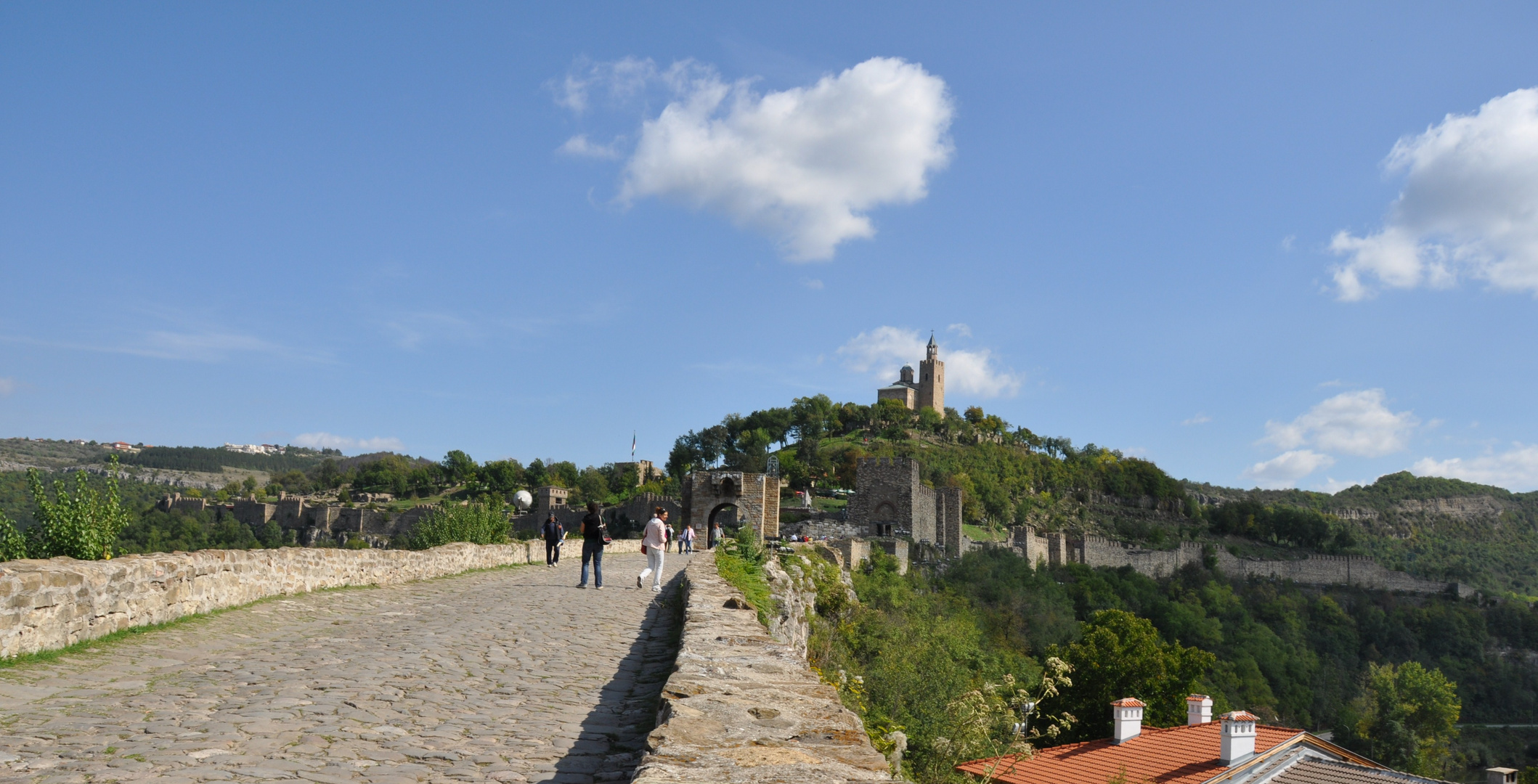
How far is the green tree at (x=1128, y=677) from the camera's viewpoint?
26.3 meters

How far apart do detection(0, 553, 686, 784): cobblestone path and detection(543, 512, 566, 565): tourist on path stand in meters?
10.3

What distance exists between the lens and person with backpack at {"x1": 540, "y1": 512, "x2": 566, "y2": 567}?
19.5 m

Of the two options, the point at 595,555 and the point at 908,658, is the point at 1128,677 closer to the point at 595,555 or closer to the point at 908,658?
the point at 908,658

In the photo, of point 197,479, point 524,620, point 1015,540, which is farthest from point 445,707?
point 197,479

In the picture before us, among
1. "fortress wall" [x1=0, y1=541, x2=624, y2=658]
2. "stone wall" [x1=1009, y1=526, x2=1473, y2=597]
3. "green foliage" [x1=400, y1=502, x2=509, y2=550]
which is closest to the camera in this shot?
"fortress wall" [x1=0, y1=541, x2=624, y2=658]

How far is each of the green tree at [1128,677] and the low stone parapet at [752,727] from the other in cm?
2394

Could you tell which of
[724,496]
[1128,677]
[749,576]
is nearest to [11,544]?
[749,576]

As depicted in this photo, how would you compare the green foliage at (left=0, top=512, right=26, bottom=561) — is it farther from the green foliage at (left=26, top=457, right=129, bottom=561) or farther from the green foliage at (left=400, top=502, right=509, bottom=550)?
the green foliage at (left=400, top=502, right=509, bottom=550)

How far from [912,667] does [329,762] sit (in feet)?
43.4

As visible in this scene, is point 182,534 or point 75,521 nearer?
point 75,521

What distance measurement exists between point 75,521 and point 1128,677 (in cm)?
2601

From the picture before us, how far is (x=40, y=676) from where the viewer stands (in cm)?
541

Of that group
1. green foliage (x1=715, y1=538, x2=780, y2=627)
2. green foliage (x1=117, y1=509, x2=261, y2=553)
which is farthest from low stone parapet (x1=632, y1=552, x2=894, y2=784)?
green foliage (x1=117, y1=509, x2=261, y2=553)

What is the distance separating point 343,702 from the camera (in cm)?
492
